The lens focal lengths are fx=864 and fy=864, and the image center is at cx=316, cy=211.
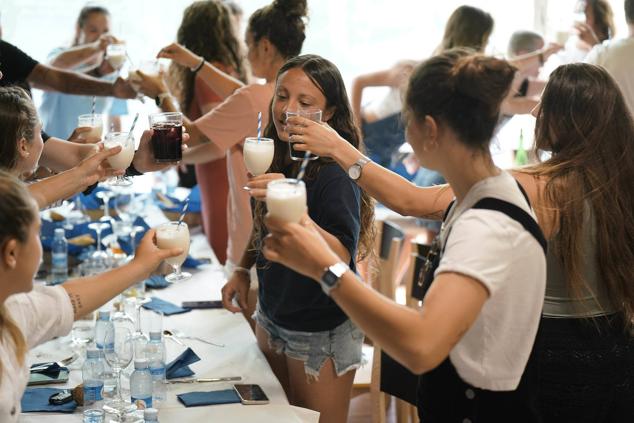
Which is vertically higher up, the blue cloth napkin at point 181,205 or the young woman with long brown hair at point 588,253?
the young woman with long brown hair at point 588,253

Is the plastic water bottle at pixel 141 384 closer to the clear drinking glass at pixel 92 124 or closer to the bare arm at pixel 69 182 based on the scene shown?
the bare arm at pixel 69 182

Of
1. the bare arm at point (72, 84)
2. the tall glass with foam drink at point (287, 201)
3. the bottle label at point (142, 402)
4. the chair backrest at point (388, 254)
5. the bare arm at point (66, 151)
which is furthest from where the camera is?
the bare arm at point (72, 84)

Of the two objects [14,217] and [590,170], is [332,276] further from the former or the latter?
[590,170]

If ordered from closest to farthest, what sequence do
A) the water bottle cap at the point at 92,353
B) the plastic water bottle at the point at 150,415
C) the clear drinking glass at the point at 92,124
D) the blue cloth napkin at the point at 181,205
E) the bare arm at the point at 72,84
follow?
1. the plastic water bottle at the point at 150,415
2. the water bottle cap at the point at 92,353
3. the clear drinking glass at the point at 92,124
4. the bare arm at the point at 72,84
5. the blue cloth napkin at the point at 181,205

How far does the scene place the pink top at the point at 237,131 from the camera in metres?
3.56

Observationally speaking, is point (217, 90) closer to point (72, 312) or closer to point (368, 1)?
point (72, 312)

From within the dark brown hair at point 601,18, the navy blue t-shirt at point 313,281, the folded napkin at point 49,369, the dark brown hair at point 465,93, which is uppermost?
the dark brown hair at point 465,93

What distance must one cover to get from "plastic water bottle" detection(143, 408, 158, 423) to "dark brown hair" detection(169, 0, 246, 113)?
2569mm

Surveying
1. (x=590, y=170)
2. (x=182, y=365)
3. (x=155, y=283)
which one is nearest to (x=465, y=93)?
(x=590, y=170)

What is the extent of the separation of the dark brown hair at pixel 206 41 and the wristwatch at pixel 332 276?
2.95 metres

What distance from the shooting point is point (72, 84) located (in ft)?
14.3

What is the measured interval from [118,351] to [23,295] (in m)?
0.56

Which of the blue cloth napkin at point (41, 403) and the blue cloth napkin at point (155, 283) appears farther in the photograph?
the blue cloth napkin at point (155, 283)

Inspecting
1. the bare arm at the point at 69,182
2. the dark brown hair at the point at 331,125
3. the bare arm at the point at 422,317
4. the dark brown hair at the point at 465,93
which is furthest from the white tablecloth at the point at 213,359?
the dark brown hair at the point at 465,93
